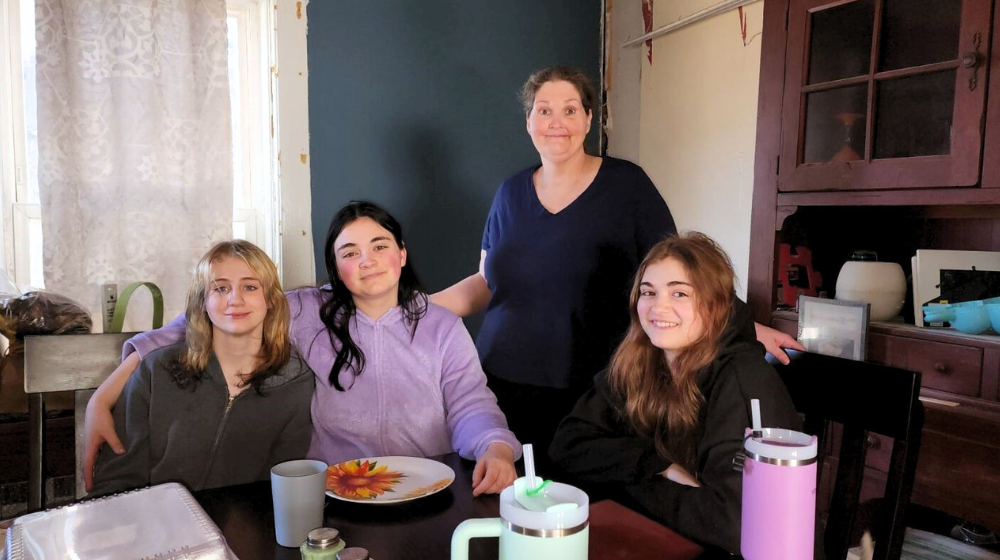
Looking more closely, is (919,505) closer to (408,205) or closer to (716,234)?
(716,234)

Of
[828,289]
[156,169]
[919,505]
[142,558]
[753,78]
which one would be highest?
[753,78]

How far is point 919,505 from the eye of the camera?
5.75ft

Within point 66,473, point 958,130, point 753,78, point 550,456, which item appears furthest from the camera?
point 753,78

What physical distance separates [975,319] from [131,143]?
2.46 metres

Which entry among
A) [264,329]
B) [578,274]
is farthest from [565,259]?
[264,329]

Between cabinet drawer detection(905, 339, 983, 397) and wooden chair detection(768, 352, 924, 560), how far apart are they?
67 centimetres

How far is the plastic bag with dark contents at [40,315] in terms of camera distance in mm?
1996

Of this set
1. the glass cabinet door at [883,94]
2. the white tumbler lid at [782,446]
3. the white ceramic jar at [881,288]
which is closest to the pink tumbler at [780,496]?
the white tumbler lid at [782,446]

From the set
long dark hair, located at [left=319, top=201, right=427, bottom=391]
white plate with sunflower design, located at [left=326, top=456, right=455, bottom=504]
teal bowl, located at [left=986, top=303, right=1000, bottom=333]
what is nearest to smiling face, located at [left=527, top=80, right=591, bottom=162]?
long dark hair, located at [left=319, top=201, right=427, bottom=391]

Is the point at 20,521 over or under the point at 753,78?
under

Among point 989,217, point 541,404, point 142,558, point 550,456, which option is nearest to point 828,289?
point 989,217

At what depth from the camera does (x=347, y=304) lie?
1399 millimetres

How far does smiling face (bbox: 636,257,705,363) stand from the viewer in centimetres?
117

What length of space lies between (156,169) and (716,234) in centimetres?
200
